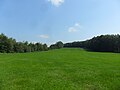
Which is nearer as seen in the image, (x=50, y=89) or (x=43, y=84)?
(x=50, y=89)

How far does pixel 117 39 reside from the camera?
15975cm

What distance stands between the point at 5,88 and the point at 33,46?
17763cm

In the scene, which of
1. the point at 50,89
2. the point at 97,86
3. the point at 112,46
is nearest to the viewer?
the point at 50,89

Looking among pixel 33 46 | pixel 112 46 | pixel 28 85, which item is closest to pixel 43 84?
pixel 28 85

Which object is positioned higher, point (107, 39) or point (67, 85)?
point (107, 39)

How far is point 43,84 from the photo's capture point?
58.3 feet

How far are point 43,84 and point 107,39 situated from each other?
151 metres

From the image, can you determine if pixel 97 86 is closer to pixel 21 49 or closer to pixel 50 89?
pixel 50 89

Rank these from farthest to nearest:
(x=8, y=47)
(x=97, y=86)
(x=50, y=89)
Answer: (x=8, y=47), (x=97, y=86), (x=50, y=89)

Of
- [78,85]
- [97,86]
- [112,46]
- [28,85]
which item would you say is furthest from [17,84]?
[112,46]

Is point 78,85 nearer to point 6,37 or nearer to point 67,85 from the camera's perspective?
point 67,85

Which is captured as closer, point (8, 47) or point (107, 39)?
point (8, 47)

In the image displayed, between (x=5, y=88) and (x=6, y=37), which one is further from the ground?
(x=6, y=37)

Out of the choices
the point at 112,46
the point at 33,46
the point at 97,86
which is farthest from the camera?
the point at 33,46
